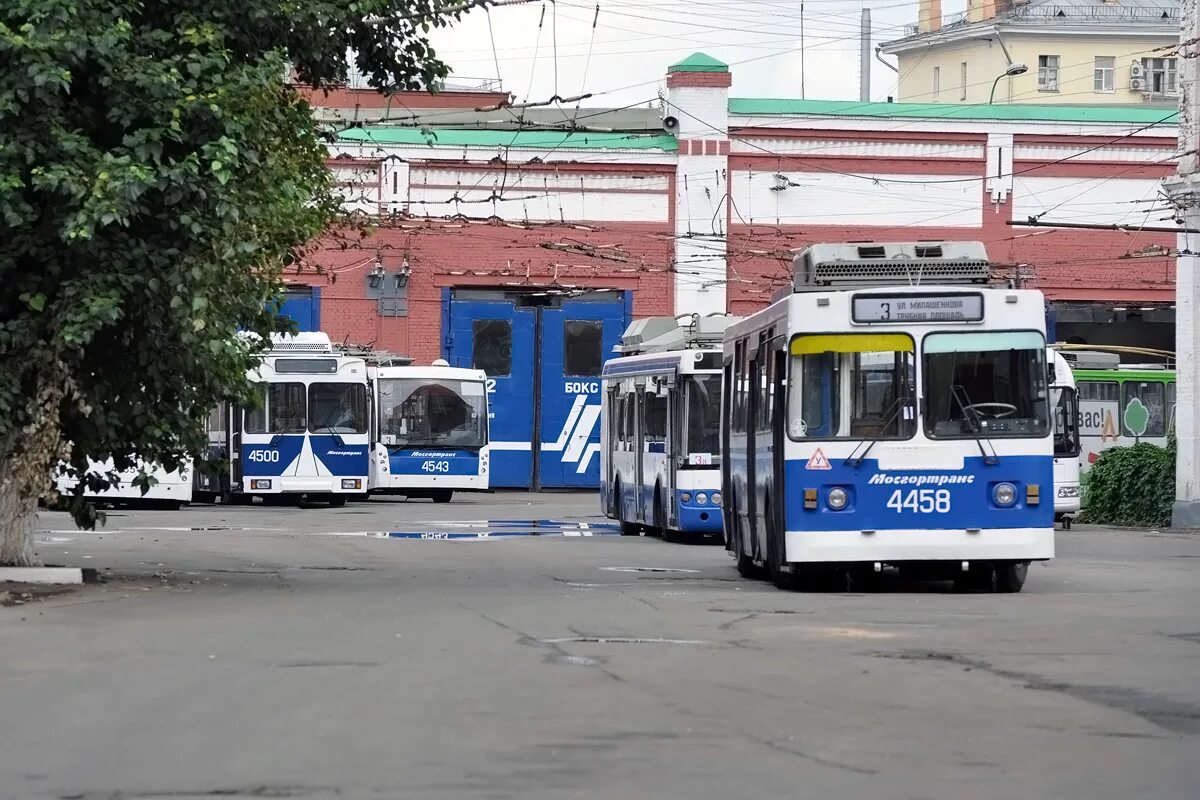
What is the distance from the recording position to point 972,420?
18.5 metres

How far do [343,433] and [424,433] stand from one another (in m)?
2.67

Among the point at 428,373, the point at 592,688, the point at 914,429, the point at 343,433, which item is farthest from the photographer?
the point at 428,373

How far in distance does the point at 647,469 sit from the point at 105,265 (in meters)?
14.7

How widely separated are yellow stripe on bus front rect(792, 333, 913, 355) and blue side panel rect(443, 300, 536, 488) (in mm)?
34461

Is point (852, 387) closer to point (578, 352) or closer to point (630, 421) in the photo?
point (630, 421)

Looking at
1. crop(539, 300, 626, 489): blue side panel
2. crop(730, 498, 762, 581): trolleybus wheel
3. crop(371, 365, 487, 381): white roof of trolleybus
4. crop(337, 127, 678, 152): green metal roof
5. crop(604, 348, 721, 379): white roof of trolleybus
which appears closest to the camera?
crop(730, 498, 762, 581): trolleybus wheel

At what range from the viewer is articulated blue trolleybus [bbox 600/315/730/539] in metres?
29.2

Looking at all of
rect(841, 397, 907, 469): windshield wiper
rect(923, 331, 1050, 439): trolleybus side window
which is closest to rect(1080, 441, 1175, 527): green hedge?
rect(923, 331, 1050, 439): trolleybus side window

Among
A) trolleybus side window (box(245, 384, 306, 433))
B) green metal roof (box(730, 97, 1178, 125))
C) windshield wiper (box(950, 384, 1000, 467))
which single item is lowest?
windshield wiper (box(950, 384, 1000, 467))

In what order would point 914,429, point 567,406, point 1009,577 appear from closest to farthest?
point 914,429, point 1009,577, point 567,406

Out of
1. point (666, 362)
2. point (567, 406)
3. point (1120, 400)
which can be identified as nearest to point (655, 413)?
point (666, 362)

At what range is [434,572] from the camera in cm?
2214

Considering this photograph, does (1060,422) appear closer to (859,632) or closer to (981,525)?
(981,525)

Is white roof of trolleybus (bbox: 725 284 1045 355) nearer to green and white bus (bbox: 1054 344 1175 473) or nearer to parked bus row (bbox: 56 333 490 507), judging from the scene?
parked bus row (bbox: 56 333 490 507)
